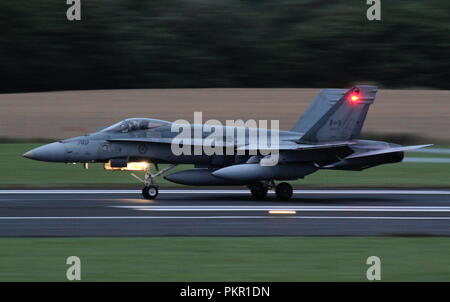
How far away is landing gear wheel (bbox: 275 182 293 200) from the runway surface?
29cm

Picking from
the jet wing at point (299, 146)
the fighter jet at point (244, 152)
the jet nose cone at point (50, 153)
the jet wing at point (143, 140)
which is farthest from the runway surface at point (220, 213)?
the jet wing at point (143, 140)

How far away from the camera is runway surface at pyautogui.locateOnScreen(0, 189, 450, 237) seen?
51.3 feet

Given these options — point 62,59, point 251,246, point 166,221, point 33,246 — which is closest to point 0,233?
point 33,246

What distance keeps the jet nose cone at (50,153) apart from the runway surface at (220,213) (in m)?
1.05

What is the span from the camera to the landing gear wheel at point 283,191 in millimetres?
22000

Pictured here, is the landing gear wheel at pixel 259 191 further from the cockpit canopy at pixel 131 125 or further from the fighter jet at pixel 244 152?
the cockpit canopy at pixel 131 125

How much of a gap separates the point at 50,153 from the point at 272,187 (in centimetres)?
575

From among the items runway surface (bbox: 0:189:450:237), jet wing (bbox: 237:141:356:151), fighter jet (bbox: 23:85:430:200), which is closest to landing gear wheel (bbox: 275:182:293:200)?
fighter jet (bbox: 23:85:430:200)

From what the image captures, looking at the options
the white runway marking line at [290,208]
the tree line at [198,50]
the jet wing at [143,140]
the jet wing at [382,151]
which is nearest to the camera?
the white runway marking line at [290,208]

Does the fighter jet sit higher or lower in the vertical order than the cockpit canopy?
lower

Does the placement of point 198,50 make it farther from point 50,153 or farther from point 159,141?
point 50,153

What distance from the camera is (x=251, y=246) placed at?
13555mm

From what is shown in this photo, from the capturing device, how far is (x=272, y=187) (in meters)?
22.2

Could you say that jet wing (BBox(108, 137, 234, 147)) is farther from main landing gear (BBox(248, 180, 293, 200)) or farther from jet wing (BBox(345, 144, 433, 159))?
jet wing (BBox(345, 144, 433, 159))
